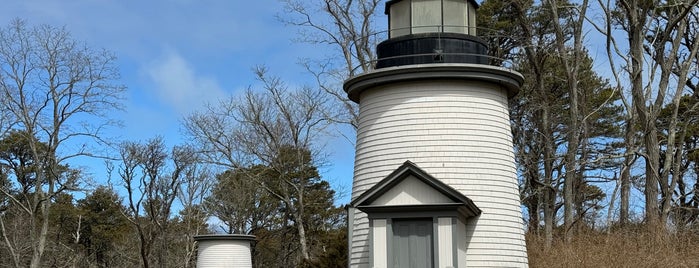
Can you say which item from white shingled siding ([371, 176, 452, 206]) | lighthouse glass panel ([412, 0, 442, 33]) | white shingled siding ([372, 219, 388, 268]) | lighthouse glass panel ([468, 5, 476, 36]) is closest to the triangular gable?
white shingled siding ([371, 176, 452, 206])

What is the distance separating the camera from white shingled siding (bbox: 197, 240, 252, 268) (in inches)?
1017

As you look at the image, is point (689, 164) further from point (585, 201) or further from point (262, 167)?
point (262, 167)

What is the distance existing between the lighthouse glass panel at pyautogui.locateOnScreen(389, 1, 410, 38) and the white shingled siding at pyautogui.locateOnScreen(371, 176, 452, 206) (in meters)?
3.21

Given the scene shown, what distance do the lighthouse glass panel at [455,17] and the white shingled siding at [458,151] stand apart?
44.2 inches

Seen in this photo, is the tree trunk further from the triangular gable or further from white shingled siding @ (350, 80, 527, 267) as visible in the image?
the triangular gable

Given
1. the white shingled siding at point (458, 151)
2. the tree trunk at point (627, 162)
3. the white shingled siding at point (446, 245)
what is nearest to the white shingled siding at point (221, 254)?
the white shingled siding at point (458, 151)

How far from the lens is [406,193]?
13492mm

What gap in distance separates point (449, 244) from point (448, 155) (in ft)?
6.13

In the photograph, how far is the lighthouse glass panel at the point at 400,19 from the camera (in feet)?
49.7

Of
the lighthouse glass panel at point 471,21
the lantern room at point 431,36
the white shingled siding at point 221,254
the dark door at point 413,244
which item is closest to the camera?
the dark door at point 413,244

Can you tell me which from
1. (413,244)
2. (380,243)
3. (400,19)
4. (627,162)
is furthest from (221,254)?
(413,244)

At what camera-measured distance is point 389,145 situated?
577 inches

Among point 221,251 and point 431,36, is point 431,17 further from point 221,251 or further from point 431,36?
point 221,251

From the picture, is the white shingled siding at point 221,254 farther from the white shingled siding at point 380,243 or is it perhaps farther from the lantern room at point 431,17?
the white shingled siding at point 380,243
